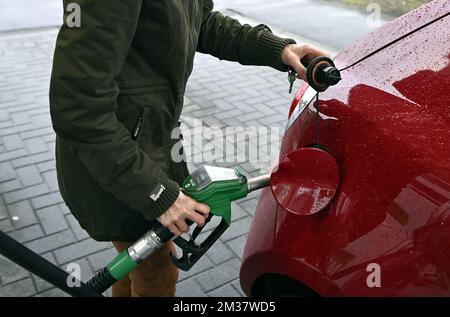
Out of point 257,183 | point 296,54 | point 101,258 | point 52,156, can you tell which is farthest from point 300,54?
point 52,156

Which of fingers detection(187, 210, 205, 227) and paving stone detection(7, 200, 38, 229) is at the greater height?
fingers detection(187, 210, 205, 227)

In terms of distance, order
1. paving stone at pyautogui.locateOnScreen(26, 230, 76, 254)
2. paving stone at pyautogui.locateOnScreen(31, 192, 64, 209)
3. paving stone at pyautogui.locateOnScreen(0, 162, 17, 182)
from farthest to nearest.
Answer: paving stone at pyautogui.locateOnScreen(0, 162, 17, 182) < paving stone at pyautogui.locateOnScreen(31, 192, 64, 209) < paving stone at pyautogui.locateOnScreen(26, 230, 76, 254)

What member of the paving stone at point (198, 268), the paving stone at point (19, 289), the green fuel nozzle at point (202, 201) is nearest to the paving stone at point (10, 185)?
the paving stone at point (19, 289)

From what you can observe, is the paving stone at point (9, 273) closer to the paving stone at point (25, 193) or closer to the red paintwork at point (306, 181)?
the paving stone at point (25, 193)

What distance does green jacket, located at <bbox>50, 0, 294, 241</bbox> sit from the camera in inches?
47.3

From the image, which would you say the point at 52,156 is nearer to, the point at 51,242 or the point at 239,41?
the point at 51,242

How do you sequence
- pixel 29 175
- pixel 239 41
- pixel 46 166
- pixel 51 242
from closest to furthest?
pixel 239 41 → pixel 51 242 → pixel 29 175 → pixel 46 166

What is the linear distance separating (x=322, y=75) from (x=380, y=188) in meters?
0.38

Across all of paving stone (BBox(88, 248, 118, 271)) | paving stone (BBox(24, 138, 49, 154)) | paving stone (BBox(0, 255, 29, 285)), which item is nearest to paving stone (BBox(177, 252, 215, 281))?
paving stone (BBox(88, 248, 118, 271))

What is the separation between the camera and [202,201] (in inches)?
57.7

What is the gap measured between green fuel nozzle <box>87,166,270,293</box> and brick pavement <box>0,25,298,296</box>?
98 centimetres

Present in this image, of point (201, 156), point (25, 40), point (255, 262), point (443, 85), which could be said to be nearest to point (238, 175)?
point (255, 262)

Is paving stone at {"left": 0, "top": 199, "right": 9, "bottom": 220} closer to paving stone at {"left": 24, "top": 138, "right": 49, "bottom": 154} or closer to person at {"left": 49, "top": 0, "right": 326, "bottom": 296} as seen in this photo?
paving stone at {"left": 24, "top": 138, "right": 49, "bottom": 154}

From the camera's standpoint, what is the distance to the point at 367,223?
131 cm
